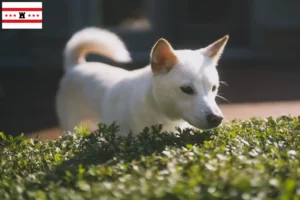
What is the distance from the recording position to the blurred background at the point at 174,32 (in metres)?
10.9

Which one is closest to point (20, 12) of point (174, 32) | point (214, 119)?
point (174, 32)

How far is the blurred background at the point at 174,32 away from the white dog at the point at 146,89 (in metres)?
4.58

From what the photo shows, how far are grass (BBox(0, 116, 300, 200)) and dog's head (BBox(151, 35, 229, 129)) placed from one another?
0.65 feet

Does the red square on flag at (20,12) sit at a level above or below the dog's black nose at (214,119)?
above

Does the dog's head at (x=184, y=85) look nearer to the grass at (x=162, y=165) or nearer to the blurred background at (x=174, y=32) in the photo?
the grass at (x=162, y=165)

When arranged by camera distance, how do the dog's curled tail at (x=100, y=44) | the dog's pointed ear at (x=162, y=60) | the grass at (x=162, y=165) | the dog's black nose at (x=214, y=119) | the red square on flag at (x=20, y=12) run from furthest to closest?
1. the red square on flag at (x=20, y=12)
2. the dog's curled tail at (x=100, y=44)
3. the dog's pointed ear at (x=162, y=60)
4. the dog's black nose at (x=214, y=119)
5. the grass at (x=162, y=165)

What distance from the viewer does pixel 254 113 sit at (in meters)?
7.23

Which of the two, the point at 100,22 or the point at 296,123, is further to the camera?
the point at 100,22

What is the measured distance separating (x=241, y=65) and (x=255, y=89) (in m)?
2.29

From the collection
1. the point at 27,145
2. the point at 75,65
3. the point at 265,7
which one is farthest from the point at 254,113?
the point at 265,7

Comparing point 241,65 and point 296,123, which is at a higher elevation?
point 296,123

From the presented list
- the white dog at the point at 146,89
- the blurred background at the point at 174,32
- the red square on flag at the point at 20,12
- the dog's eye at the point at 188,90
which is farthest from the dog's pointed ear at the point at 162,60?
the blurred background at the point at 174,32

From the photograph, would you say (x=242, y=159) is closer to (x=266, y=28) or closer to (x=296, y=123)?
(x=296, y=123)

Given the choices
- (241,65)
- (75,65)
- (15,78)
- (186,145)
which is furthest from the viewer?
(241,65)
